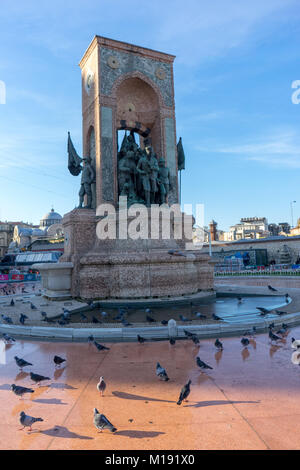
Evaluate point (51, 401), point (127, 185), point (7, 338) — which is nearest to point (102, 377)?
point (51, 401)

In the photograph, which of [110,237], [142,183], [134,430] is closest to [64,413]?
[134,430]

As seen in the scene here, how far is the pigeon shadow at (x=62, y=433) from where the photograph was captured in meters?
3.34

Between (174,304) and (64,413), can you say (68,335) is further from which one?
(174,304)

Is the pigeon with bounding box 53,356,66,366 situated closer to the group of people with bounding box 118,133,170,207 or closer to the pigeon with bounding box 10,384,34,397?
the pigeon with bounding box 10,384,34,397

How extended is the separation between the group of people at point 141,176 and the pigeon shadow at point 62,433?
12.1 metres

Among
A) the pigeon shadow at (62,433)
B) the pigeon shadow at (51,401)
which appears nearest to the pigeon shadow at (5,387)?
the pigeon shadow at (51,401)

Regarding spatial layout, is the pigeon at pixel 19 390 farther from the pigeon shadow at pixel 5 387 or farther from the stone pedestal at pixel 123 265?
the stone pedestal at pixel 123 265

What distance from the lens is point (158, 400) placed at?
422 centimetres

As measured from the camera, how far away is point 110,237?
1387 centimetres

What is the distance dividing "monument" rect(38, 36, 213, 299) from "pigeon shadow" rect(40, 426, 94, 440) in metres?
8.84

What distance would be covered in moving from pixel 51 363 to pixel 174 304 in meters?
6.74

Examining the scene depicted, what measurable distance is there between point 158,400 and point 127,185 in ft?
39.7

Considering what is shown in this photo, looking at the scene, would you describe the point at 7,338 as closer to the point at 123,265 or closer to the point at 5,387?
the point at 5,387

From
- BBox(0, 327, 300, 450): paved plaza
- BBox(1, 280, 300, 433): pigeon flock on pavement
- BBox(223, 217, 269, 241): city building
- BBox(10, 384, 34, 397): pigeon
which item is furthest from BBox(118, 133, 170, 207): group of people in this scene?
BBox(223, 217, 269, 241): city building
